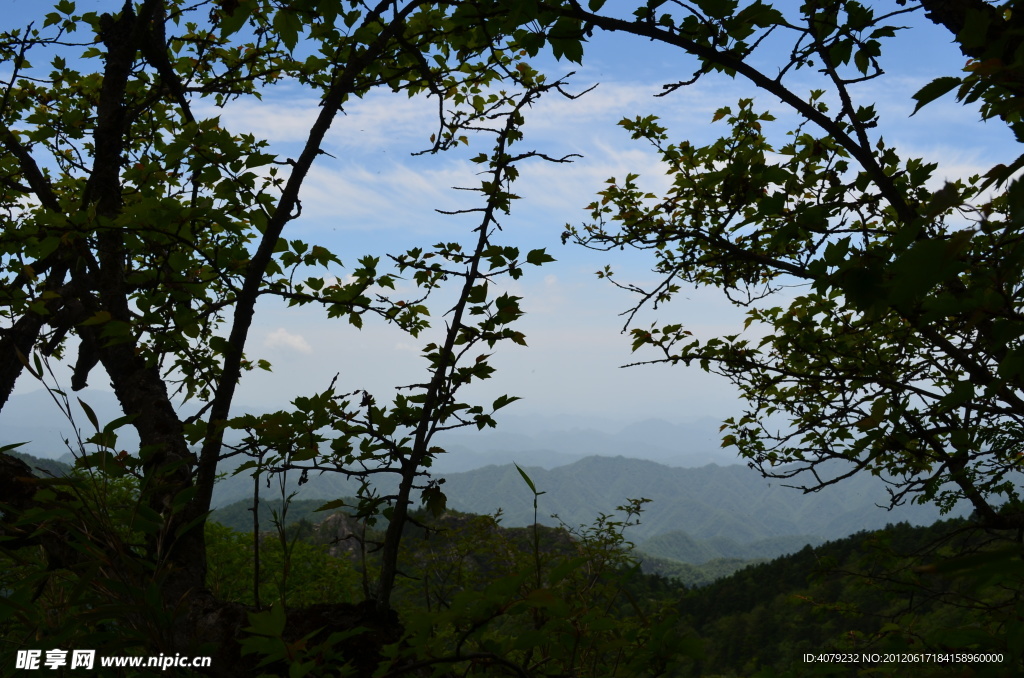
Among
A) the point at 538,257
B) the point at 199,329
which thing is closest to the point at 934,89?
the point at 538,257

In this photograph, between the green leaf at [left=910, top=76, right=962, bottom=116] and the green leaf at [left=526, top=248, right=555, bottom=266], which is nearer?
the green leaf at [left=910, top=76, right=962, bottom=116]

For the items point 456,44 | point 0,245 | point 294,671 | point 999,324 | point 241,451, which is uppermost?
point 456,44

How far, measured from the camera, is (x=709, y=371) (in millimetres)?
5809

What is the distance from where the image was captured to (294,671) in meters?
1.58

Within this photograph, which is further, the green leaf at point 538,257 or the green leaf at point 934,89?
the green leaf at point 538,257

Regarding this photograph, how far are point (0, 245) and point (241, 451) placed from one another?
142 inches

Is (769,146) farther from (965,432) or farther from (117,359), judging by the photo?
(117,359)

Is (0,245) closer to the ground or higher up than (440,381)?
higher up

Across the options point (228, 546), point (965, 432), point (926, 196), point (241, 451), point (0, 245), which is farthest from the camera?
point (228, 546)

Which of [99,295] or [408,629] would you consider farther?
[99,295]

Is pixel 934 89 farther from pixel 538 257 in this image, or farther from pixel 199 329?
pixel 199 329

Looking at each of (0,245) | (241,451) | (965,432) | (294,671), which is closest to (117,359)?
(0,245)

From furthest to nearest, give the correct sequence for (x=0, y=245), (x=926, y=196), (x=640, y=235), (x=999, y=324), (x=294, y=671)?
(x=640, y=235) < (x=0, y=245) < (x=926, y=196) < (x=999, y=324) < (x=294, y=671)

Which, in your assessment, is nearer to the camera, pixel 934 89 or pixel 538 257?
pixel 934 89
